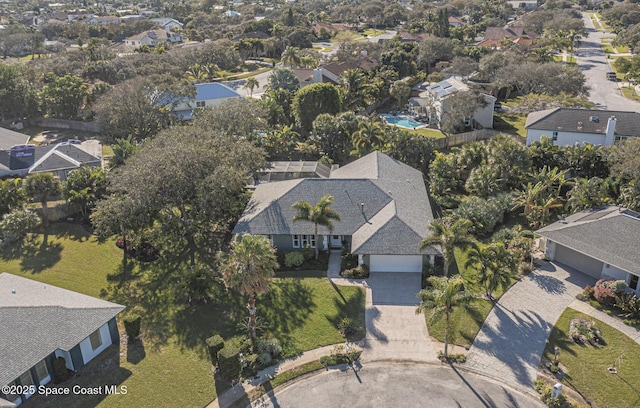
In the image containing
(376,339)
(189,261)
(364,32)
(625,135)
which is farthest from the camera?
(364,32)

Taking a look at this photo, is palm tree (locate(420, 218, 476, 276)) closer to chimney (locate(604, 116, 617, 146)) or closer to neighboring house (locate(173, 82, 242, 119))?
chimney (locate(604, 116, 617, 146))

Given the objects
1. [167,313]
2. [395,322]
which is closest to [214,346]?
[167,313]

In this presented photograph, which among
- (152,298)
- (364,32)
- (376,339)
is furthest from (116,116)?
(364,32)

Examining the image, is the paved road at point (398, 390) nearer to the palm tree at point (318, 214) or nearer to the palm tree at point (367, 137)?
the palm tree at point (318, 214)

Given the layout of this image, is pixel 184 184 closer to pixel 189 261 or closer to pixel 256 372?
pixel 189 261

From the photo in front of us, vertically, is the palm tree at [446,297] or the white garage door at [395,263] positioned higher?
the palm tree at [446,297]

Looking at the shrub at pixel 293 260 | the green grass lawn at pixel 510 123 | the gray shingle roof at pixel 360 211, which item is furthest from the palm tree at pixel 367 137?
the green grass lawn at pixel 510 123
